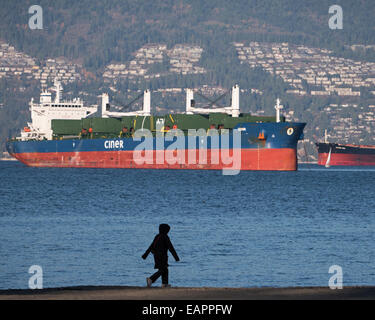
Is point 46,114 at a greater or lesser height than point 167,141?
greater

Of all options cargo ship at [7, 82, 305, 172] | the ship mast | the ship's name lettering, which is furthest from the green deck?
the ship's name lettering

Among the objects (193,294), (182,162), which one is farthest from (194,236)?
(182,162)

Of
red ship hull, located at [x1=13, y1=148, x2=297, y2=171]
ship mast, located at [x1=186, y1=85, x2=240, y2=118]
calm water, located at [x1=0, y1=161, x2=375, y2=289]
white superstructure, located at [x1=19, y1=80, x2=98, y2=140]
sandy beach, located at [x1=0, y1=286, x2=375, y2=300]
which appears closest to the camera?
sandy beach, located at [x1=0, y1=286, x2=375, y2=300]

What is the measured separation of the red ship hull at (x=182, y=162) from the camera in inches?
3403

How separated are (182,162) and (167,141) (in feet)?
9.73

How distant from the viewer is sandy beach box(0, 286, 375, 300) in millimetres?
15188

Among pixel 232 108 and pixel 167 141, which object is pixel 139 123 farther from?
pixel 232 108

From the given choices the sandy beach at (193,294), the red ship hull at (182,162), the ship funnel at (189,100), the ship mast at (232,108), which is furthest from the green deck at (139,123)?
the sandy beach at (193,294)

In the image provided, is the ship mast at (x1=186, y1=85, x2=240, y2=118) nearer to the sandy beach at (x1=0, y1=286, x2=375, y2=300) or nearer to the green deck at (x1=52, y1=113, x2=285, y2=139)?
the green deck at (x1=52, y1=113, x2=285, y2=139)

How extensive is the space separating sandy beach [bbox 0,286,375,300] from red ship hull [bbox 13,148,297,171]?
227 ft

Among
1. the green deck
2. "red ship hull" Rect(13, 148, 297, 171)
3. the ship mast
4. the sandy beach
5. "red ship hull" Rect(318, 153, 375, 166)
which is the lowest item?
"red ship hull" Rect(318, 153, 375, 166)

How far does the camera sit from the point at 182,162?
299 ft

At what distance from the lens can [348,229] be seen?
35.4 m
